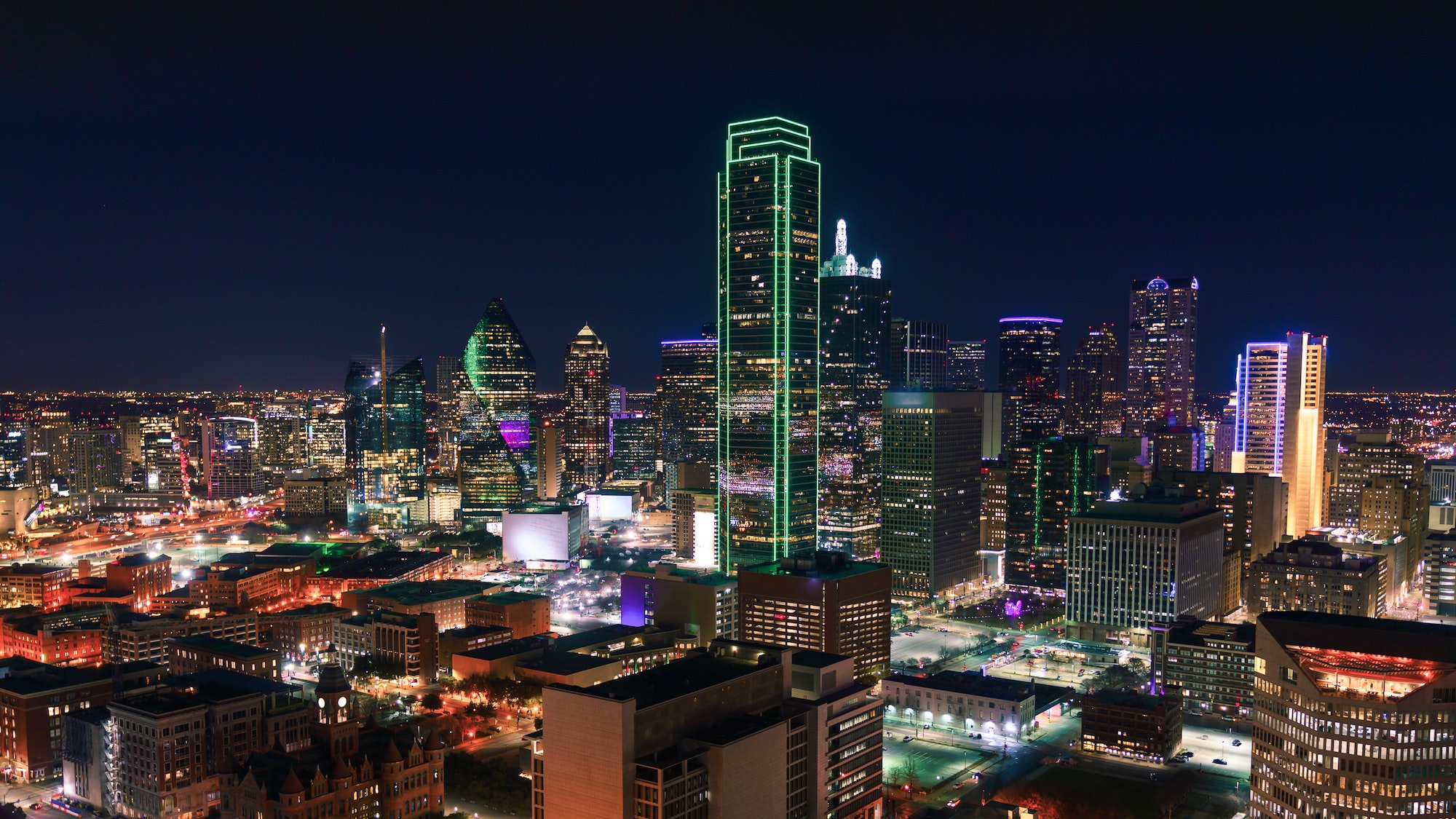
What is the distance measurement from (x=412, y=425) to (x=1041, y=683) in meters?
101

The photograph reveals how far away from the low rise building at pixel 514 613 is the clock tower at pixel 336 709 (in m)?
21.6

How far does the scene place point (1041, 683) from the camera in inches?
2329

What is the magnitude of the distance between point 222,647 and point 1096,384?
128m

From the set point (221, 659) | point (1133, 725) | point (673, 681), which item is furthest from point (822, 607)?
point (221, 659)

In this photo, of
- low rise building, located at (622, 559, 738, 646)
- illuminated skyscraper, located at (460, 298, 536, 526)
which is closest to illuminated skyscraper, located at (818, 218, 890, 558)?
low rise building, located at (622, 559, 738, 646)

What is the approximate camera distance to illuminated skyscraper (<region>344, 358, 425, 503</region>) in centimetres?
13412

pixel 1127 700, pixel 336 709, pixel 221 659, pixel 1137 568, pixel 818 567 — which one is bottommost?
pixel 1127 700

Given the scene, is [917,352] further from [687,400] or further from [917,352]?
[687,400]

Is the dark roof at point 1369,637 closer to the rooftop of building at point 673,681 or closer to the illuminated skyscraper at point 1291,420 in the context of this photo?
the rooftop of building at point 673,681

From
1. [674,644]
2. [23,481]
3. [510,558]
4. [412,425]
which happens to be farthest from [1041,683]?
[23,481]

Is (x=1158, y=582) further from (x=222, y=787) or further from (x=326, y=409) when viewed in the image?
(x=326, y=409)

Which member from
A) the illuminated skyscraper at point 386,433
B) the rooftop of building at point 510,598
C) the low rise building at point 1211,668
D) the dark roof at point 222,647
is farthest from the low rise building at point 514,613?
the illuminated skyscraper at point 386,433

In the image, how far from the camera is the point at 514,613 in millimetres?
67438

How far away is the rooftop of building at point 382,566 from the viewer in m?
83.0
